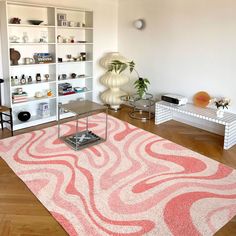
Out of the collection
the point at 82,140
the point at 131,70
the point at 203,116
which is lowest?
the point at 82,140

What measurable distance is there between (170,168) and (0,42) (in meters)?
2.94

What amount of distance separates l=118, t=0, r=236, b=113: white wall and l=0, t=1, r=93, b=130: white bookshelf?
0.88m

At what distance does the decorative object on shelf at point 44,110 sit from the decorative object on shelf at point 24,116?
0.84 ft

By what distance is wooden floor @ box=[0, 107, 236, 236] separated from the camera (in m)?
2.06

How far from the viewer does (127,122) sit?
4426mm

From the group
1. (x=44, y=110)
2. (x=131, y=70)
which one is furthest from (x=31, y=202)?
(x=131, y=70)

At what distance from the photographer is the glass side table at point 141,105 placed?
4.70 m

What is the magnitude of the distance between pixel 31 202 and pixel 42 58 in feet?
8.20

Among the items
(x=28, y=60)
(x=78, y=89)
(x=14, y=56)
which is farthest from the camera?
(x=78, y=89)

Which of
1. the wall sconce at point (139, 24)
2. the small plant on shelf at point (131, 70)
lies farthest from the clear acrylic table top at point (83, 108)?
the wall sconce at point (139, 24)

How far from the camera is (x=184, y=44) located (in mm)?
4156

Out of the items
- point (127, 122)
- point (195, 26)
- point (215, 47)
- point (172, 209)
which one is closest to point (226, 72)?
point (215, 47)

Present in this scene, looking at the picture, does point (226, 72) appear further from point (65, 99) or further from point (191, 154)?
point (65, 99)

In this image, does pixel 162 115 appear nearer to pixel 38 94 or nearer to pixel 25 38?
pixel 38 94
